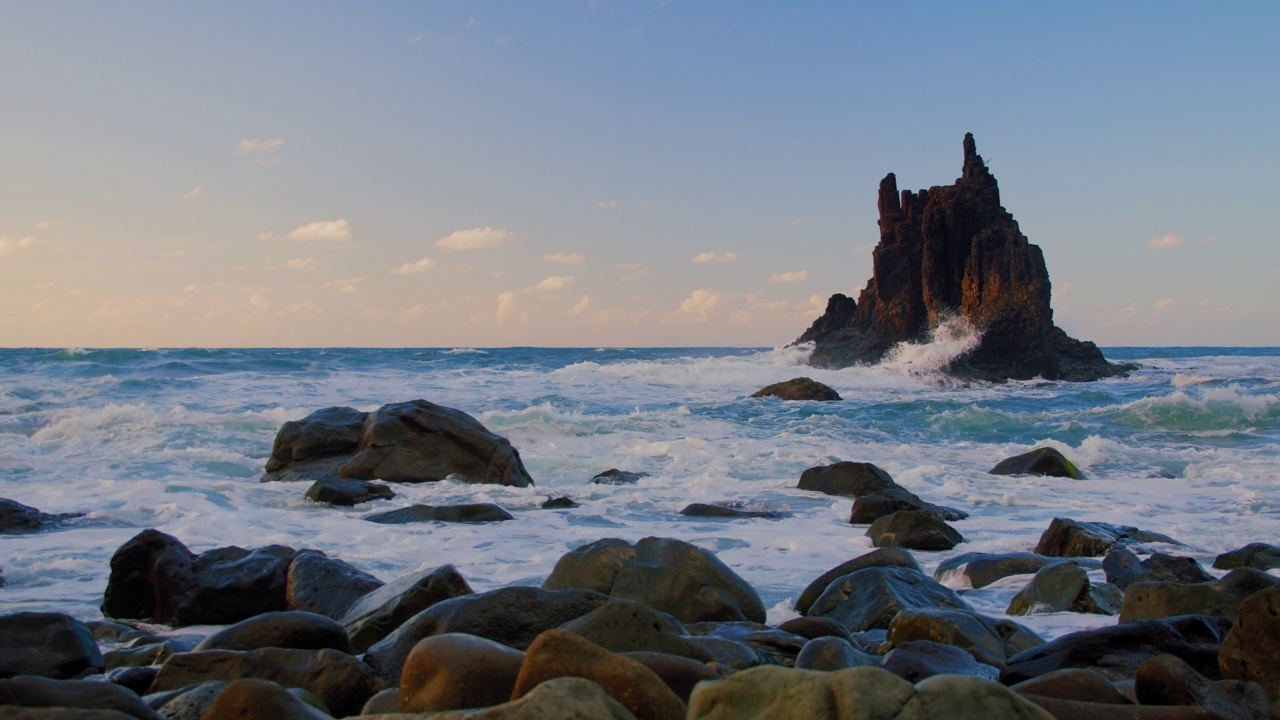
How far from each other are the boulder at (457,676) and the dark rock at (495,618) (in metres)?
1.15

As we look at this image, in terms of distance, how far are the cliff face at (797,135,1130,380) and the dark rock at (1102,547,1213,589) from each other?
115 ft

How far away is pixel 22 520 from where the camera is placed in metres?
8.50

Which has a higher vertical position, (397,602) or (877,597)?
(397,602)

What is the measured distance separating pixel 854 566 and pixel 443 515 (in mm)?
4304

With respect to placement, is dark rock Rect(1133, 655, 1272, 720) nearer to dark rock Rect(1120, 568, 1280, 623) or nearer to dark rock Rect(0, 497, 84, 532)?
dark rock Rect(1120, 568, 1280, 623)

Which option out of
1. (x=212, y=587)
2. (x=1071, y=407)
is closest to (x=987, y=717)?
(x=212, y=587)

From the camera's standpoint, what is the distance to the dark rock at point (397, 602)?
479 centimetres

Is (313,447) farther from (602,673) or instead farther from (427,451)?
(602,673)

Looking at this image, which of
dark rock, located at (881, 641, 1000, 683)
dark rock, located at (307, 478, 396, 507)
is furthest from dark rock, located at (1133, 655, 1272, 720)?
dark rock, located at (307, 478, 396, 507)

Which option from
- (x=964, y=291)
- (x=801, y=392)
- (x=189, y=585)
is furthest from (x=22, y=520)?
(x=964, y=291)

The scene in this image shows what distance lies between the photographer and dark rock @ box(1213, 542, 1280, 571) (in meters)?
7.25

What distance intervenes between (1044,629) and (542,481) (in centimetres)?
865

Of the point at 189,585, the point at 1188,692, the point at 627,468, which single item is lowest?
the point at 627,468

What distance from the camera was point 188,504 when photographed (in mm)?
9859
